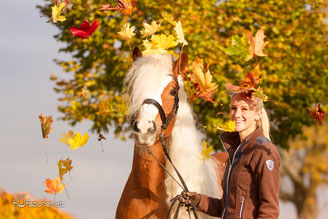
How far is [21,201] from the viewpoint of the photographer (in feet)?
16.8

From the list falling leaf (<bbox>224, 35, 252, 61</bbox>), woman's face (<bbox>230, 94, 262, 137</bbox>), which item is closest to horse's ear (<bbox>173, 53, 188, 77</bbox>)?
falling leaf (<bbox>224, 35, 252, 61</bbox>)

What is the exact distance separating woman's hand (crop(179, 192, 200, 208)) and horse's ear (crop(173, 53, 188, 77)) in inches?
51.1

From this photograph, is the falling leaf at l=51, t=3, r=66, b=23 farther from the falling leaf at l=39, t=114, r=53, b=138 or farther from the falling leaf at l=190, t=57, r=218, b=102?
the falling leaf at l=190, t=57, r=218, b=102

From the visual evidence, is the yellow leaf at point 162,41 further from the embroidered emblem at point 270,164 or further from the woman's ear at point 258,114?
the embroidered emblem at point 270,164

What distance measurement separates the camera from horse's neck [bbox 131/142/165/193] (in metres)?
4.48

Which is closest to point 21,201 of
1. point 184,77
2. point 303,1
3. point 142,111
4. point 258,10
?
point 142,111

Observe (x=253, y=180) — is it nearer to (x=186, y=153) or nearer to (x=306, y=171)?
(x=186, y=153)

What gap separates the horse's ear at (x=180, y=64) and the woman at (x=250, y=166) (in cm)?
89

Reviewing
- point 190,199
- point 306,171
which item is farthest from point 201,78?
point 306,171

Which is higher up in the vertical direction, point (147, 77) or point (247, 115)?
point (147, 77)

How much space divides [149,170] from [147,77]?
Answer: 3.25 feet

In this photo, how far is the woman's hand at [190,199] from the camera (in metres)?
4.17

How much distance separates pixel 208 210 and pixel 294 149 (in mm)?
16045

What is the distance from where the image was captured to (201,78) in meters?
4.56
